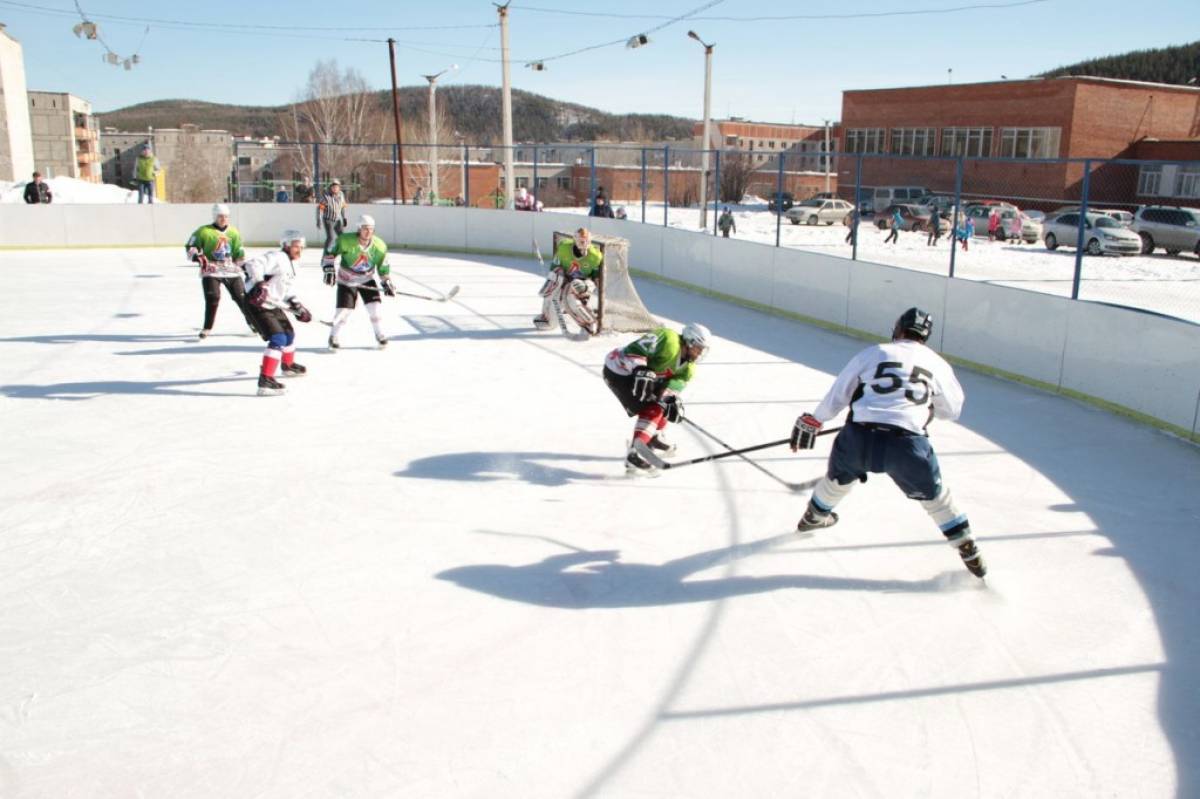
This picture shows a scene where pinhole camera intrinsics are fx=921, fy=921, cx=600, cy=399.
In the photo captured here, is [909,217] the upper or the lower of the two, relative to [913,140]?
lower

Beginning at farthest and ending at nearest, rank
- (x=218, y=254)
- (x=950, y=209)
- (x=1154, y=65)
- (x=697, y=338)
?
1. (x=1154, y=65)
2. (x=950, y=209)
3. (x=218, y=254)
4. (x=697, y=338)

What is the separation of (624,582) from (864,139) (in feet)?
140

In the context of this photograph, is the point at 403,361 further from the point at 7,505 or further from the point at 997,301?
the point at 997,301

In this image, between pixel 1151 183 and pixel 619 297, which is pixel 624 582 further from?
pixel 1151 183

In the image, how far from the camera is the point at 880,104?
4222cm

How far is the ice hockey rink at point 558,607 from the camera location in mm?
3191

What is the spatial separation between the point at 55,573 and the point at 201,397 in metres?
3.49

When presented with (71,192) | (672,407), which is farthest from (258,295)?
(71,192)

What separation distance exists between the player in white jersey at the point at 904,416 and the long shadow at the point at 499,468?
78.8 inches

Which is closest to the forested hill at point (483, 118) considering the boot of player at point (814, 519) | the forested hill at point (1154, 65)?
the forested hill at point (1154, 65)

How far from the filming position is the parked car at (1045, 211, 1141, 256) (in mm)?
18031

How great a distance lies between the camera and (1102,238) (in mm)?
18531

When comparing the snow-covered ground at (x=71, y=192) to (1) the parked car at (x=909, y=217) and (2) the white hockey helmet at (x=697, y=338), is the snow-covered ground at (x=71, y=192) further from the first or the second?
(2) the white hockey helmet at (x=697, y=338)

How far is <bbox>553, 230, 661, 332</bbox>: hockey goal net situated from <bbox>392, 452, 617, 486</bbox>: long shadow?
14.2 feet
